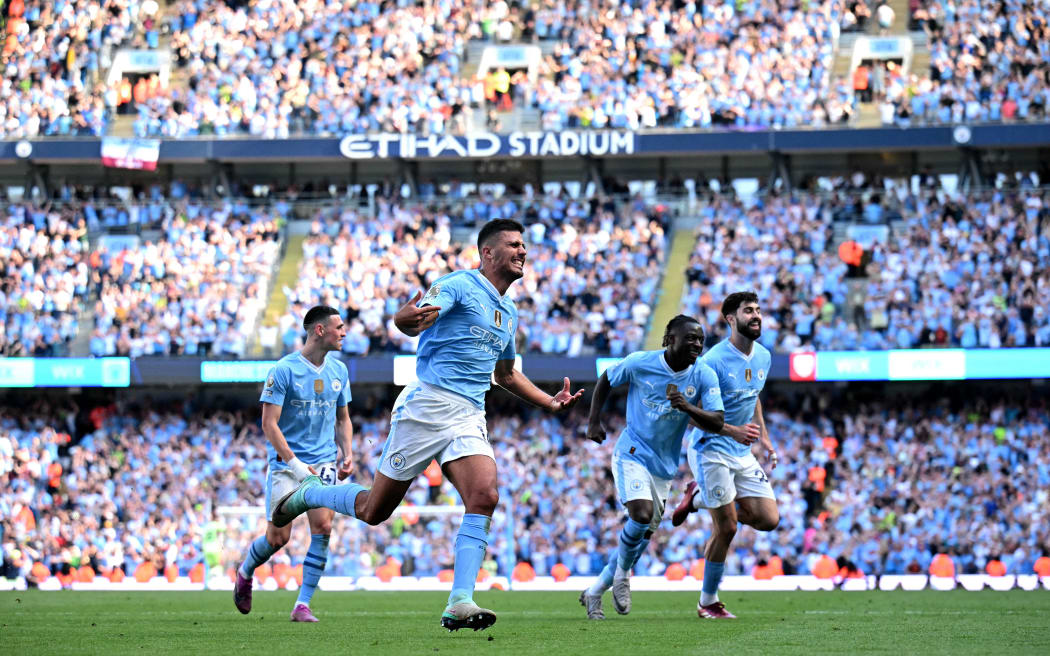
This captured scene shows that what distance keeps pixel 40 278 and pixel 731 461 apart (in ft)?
81.9

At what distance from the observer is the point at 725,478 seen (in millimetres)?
13242

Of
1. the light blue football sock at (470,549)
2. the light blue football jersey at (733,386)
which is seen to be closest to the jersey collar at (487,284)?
the light blue football sock at (470,549)

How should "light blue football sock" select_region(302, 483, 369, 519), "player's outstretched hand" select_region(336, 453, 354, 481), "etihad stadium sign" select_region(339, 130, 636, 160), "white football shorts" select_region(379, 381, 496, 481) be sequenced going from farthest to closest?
"etihad stadium sign" select_region(339, 130, 636, 160), "player's outstretched hand" select_region(336, 453, 354, 481), "light blue football sock" select_region(302, 483, 369, 519), "white football shorts" select_region(379, 381, 496, 481)

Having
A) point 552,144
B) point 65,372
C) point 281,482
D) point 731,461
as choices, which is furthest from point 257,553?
point 552,144

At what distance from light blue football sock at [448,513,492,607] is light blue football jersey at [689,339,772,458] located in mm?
4405

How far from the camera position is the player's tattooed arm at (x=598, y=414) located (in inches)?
492

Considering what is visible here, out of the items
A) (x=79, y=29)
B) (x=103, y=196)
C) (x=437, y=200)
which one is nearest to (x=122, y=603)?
(x=437, y=200)

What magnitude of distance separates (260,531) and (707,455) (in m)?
15.0

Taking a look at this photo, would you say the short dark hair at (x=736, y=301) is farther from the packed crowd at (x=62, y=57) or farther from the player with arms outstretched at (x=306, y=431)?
the packed crowd at (x=62, y=57)

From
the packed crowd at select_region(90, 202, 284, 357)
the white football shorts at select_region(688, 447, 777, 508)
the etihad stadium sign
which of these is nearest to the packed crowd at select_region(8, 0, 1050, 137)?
the etihad stadium sign

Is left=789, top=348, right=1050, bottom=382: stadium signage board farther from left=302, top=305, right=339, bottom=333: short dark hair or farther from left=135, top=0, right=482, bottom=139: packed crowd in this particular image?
left=302, top=305, right=339, bottom=333: short dark hair

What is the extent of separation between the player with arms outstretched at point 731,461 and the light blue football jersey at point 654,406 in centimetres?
33

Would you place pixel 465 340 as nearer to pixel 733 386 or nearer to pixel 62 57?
pixel 733 386

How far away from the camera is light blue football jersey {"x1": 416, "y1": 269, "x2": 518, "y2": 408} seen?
966 centimetres
